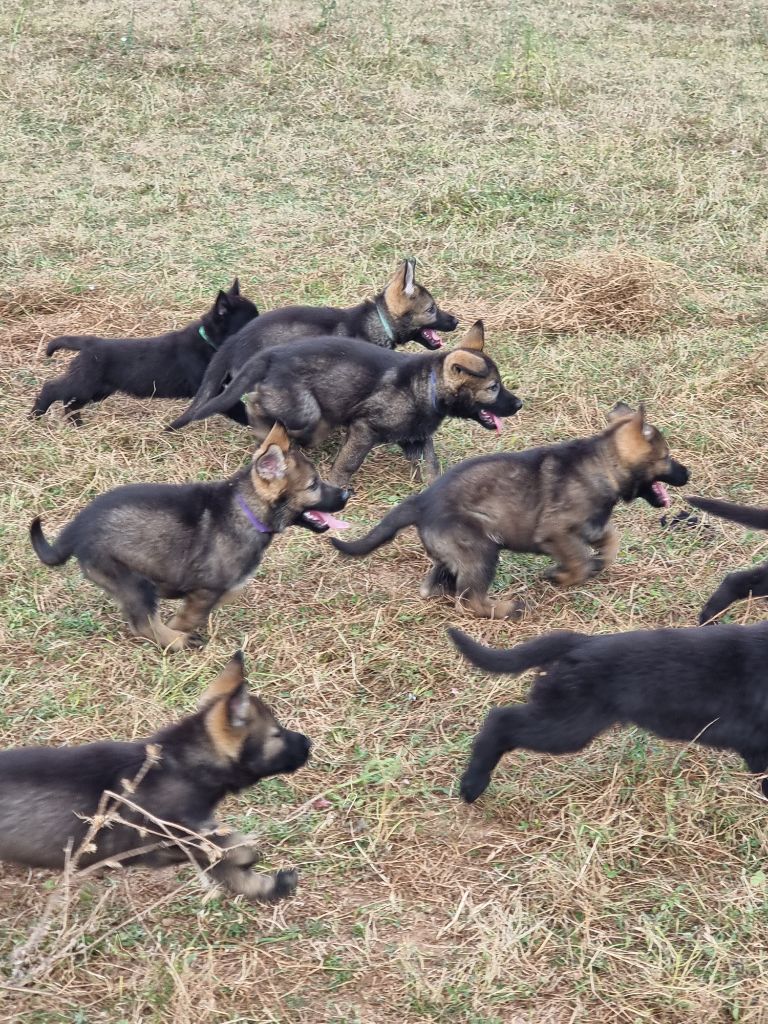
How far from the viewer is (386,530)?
6316 mm

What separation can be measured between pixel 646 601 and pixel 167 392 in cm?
361

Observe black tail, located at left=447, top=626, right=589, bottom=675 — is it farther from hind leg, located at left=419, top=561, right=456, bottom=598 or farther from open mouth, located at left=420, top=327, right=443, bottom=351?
open mouth, located at left=420, top=327, right=443, bottom=351

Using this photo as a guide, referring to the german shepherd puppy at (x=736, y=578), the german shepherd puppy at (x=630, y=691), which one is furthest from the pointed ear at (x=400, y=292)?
the german shepherd puppy at (x=630, y=691)

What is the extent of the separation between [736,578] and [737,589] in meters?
0.06

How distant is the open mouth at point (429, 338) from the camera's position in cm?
882

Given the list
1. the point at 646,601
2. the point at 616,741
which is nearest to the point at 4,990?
the point at 616,741

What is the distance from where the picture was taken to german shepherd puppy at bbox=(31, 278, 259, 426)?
803cm

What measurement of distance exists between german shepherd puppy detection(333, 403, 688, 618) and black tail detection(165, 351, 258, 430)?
5.20ft

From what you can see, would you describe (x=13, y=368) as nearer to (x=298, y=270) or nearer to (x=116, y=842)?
(x=298, y=270)

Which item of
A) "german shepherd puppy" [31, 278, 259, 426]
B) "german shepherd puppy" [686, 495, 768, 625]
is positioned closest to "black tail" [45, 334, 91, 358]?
"german shepherd puppy" [31, 278, 259, 426]

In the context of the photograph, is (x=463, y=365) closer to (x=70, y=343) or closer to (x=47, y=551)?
(x=70, y=343)

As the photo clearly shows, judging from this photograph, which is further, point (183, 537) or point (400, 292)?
point (400, 292)

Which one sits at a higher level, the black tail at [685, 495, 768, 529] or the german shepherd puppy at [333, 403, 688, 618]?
the black tail at [685, 495, 768, 529]

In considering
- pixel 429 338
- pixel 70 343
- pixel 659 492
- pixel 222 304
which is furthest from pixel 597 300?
pixel 70 343
